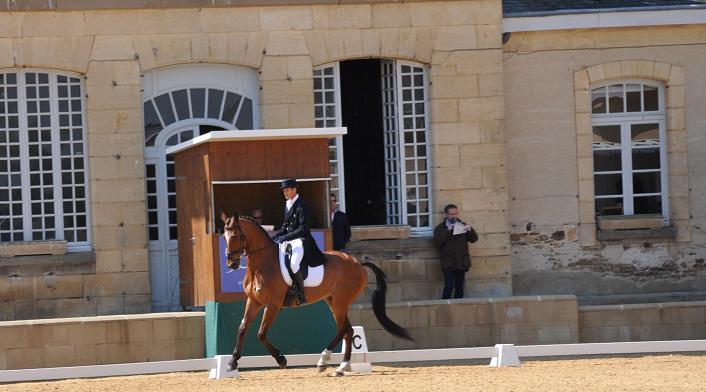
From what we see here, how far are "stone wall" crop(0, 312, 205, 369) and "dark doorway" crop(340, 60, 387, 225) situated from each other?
4.64 m

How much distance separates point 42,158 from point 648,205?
8222 millimetres

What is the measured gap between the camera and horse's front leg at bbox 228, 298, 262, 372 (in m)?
15.3

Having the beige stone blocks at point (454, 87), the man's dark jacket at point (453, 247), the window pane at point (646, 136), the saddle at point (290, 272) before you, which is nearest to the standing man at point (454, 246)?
the man's dark jacket at point (453, 247)

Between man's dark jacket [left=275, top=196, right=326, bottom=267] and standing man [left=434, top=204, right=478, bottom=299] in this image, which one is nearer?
man's dark jacket [left=275, top=196, right=326, bottom=267]

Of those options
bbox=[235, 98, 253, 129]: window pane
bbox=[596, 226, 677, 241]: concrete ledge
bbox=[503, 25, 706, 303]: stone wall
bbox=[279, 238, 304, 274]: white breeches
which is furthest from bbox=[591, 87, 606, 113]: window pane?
bbox=[279, 238, 304, 274]: white breeches

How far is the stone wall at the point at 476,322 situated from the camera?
18.0m

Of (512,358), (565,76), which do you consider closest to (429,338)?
(512,358)

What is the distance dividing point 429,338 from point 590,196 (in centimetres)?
417

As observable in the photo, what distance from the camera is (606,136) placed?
2145 cm

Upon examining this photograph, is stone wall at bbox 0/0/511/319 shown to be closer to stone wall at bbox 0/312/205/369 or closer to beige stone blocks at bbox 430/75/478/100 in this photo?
beige stone blocks at bbox 430/75/478/100

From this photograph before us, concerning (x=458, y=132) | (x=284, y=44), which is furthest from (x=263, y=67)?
(x=458, y=132)

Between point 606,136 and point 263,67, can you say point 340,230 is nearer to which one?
point 263,67

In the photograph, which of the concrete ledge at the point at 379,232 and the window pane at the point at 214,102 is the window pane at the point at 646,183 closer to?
the concrete ledge at the point at 379,232

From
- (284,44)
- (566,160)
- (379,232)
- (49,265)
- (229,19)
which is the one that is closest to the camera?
(49,265)
